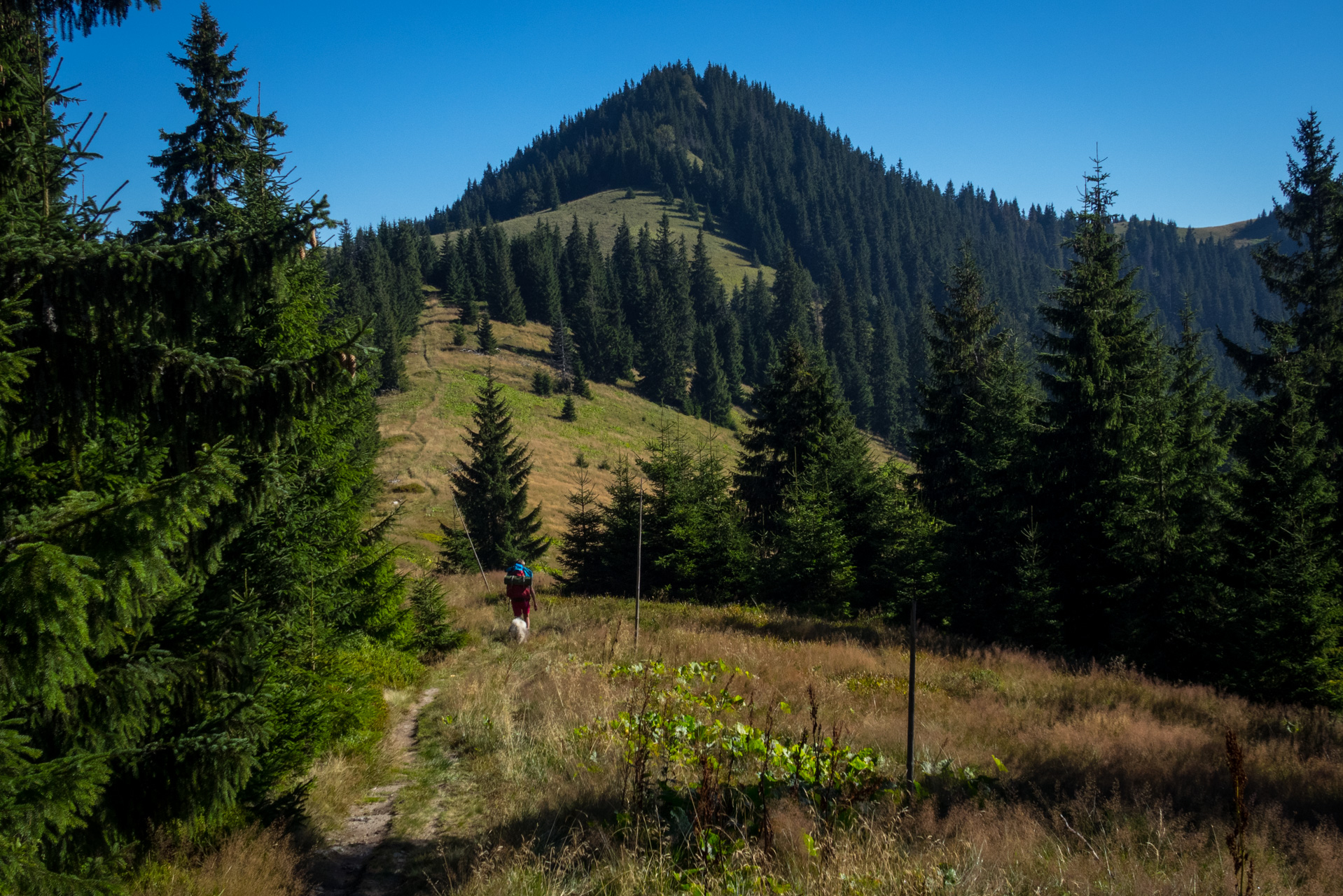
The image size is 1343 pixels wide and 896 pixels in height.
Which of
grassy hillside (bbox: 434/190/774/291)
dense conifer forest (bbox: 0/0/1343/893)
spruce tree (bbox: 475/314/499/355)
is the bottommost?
dense conifer forest (bbox: 0/0/1343/893)

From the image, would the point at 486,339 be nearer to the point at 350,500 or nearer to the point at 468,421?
the point at 468,421

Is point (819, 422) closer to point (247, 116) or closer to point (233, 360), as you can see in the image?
point (247, 116)

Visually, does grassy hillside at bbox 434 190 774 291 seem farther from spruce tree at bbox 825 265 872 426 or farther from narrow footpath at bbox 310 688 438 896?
narrow footpath at bbox 310 688 438 896

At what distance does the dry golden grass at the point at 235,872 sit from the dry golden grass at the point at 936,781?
3.37 ft

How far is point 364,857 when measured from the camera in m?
5.79

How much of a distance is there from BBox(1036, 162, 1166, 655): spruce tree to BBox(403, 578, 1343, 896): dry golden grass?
4.72 m

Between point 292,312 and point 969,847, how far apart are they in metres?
8.13

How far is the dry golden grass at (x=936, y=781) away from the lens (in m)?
4.43

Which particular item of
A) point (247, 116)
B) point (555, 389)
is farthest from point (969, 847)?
point (555, 389)

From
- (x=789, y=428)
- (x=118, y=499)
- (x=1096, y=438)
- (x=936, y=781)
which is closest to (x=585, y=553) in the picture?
(x=789, y=428)

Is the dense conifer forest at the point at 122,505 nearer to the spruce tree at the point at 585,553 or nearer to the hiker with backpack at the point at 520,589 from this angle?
the hiker with backpack at the point at 520,589

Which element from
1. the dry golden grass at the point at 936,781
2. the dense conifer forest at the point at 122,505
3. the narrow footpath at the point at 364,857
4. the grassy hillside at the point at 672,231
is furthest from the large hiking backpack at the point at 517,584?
the grassy hillside at the point at 672,231

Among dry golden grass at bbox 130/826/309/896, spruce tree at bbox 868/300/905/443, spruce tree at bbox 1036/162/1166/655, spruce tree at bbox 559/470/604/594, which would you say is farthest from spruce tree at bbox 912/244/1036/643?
spruce tree at bbox 868/300/905/443

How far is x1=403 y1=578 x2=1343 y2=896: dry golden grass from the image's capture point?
4426mm
